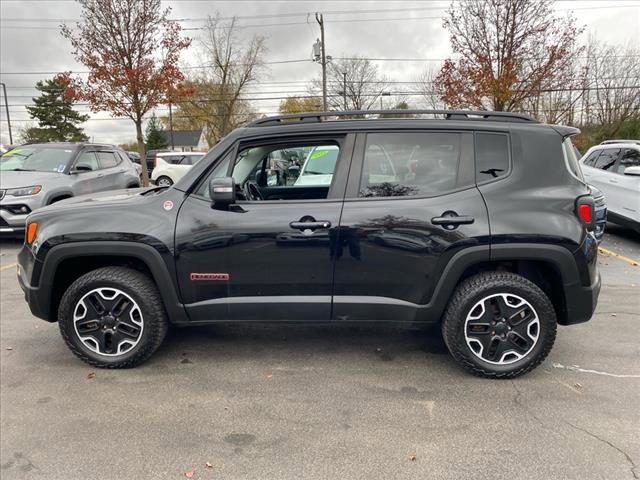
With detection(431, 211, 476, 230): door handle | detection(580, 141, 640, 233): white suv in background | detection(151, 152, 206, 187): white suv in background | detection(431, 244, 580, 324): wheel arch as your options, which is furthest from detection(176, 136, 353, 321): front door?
detection(151, 152, 206, 187): white suv in background

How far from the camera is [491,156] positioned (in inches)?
120

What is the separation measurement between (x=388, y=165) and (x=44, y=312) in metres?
2.80

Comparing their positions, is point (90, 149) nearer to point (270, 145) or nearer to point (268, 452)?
point (270, 145)

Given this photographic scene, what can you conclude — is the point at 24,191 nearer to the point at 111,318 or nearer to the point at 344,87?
the point at 111,318

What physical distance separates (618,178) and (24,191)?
10.4m

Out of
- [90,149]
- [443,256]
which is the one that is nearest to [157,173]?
[90,149]

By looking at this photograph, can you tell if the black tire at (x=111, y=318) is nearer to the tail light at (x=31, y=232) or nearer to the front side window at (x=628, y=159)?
the tail light at (x=31, y=232)

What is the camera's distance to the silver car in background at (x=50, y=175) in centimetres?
720

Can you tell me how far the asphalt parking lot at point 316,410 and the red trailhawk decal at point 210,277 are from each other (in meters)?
0.73

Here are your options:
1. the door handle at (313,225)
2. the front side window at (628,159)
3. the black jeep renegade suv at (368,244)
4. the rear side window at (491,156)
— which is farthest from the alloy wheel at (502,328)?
the front side window at (628,159)

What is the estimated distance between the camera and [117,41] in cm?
1406

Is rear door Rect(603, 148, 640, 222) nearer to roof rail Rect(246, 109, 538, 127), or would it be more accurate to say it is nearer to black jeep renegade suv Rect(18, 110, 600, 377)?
black jeep renegade suv Rect(18, 110, 600, 377)

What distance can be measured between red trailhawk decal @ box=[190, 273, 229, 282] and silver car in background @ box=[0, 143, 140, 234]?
18.5 ft

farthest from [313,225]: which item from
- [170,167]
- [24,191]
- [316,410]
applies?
[170,167]
